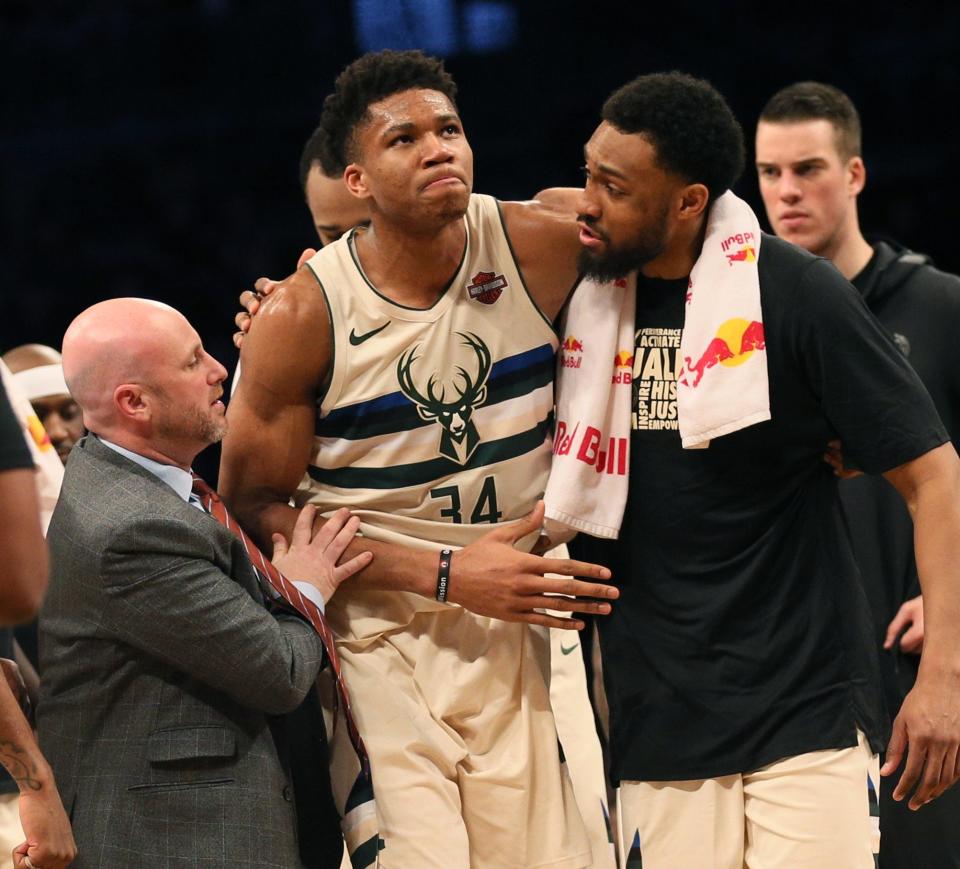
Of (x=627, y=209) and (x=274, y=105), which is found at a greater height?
(x=274, y=105)

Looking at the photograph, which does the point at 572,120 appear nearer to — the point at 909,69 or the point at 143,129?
the point at 909,69

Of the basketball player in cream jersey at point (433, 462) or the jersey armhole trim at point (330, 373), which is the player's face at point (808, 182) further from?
the jersey armhole trim at point (330, 373)

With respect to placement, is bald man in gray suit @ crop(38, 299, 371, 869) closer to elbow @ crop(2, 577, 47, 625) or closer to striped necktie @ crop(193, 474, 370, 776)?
striped necktie @ crop(193, 474, 370, 776)

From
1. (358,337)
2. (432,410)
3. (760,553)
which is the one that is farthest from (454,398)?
(760,553)

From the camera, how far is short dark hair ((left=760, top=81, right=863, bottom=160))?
168 inches

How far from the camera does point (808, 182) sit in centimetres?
418

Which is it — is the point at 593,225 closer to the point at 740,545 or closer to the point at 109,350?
the point at 740,545

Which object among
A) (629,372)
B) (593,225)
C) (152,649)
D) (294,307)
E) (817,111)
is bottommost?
(152,649)

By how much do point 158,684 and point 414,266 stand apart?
970 mm

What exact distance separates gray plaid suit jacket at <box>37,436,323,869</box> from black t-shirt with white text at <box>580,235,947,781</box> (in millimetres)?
707

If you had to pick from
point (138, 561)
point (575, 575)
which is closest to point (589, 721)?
point (575, 575)

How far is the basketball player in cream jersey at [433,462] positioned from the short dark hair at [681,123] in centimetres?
27

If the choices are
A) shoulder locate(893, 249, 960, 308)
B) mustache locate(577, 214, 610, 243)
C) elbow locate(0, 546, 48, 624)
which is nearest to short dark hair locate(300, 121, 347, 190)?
mustache locate(577, 214, 610, 243)

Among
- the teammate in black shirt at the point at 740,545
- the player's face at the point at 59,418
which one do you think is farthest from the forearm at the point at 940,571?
the player's face at the point at 59,418
